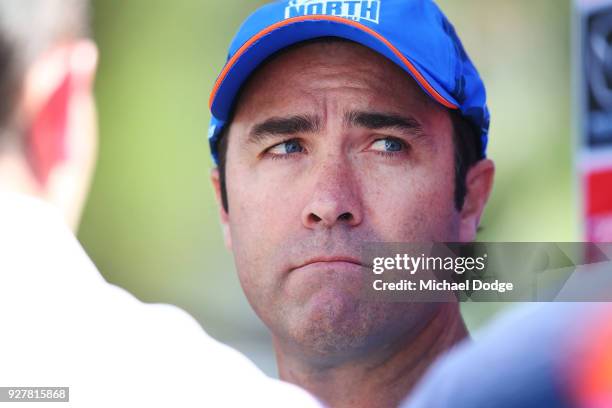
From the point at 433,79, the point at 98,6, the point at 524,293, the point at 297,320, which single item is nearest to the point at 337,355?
the point at 297,320

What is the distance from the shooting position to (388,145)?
1.44m

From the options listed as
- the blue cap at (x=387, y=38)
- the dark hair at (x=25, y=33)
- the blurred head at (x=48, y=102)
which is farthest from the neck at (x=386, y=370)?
the dark hair at (x=25, y=33)

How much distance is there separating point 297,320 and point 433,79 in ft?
1.47

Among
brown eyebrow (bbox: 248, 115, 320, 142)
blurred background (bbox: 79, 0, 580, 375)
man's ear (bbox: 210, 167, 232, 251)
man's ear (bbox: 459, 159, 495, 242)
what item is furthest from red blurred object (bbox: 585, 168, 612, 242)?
man's ear (bbox: 210, 167, 232, 251)

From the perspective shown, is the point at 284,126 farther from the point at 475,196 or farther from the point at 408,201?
the point at 475,196

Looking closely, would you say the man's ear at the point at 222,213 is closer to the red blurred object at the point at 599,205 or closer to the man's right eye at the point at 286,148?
the man's right eye at the point at 286,148

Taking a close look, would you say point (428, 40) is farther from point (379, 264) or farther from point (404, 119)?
point (379, 264)

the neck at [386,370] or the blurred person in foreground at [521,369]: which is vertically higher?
the neck at [386,370]

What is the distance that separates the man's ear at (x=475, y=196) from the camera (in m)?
1.47

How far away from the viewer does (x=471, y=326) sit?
56.8 inches

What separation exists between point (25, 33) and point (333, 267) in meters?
0.85

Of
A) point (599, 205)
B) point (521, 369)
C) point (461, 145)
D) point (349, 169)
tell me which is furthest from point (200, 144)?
point (521, 369)

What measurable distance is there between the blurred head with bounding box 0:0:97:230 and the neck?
632 millimetres

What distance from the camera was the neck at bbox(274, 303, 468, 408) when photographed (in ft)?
4.76
